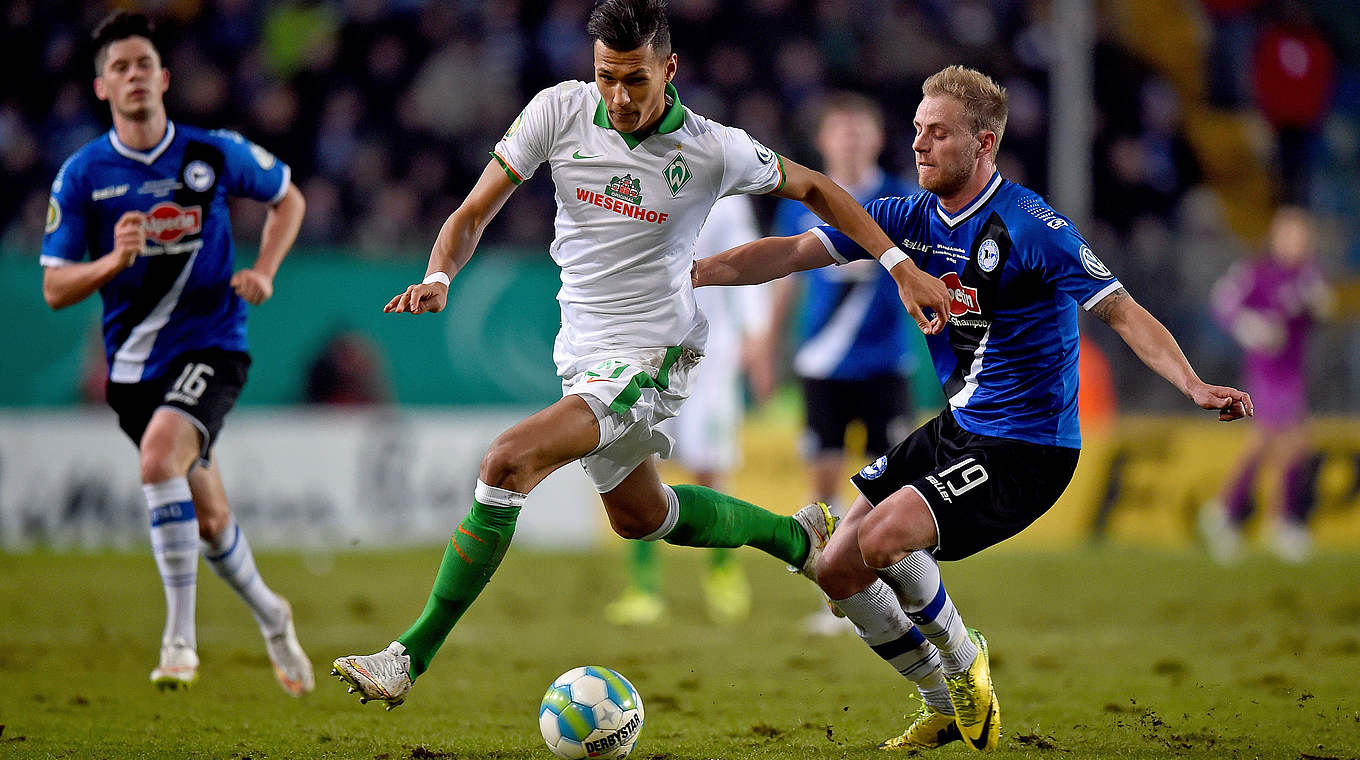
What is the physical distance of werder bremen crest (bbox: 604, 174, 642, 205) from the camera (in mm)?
5102

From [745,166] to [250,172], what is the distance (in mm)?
2552

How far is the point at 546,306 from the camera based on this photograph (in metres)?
13.4

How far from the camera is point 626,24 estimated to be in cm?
482

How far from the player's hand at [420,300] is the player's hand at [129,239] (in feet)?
5.33

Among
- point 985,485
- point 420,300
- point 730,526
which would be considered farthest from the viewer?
point 730,526

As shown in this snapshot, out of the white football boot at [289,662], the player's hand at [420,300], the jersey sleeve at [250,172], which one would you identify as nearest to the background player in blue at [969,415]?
the player's hand at [420,300]

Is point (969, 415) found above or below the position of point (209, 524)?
above

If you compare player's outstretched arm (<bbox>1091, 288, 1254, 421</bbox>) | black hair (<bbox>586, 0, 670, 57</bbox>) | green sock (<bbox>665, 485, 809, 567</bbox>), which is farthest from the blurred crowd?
black hair (<bbox>586, 0, 670, 57</bbox>)

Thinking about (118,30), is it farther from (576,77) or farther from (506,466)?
(576,77)

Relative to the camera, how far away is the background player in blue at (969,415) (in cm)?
498

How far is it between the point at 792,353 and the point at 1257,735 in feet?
25.9

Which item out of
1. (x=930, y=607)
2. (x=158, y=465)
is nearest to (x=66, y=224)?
(x=158, y=465)

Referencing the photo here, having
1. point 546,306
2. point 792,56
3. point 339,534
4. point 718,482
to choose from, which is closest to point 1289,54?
point 792,56

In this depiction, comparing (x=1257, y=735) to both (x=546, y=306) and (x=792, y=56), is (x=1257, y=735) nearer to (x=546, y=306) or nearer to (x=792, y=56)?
(x=546, y=306)
